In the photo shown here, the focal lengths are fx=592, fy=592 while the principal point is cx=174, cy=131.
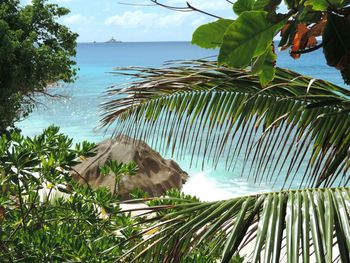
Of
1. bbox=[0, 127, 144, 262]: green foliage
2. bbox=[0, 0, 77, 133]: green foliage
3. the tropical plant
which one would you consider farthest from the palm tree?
bbox=[0, 0, 77, 133]: green foliage

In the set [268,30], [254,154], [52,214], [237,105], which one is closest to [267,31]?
[268,30]

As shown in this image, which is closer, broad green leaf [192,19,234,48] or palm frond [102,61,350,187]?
broad green leaf [192,19,234,48]

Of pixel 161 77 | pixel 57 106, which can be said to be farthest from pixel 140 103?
pixel 57 106

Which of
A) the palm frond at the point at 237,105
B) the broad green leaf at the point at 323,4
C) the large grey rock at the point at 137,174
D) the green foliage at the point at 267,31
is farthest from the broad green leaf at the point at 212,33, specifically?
the large grey rock at the point at 137,174

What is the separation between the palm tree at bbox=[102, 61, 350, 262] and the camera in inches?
55.5

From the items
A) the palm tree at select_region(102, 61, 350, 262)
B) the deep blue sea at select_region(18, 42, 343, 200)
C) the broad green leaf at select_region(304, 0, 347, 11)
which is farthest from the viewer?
the deep blue sea at select_region(18, 42, 343, 200)

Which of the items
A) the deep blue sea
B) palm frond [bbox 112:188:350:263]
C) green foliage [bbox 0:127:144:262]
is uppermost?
palm frond [bbox 112:188:350:263]

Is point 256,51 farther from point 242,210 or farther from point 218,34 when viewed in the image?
point 242,210

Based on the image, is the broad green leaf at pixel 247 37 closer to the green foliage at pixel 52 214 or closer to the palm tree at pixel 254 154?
the palm tree at pixel 254 154

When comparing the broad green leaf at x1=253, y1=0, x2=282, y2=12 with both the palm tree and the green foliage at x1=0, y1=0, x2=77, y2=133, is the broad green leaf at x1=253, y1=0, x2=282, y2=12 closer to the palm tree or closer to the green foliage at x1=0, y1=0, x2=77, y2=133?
the palm tree

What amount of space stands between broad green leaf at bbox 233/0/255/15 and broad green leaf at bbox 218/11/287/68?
5cm

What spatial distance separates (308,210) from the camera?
1.47 meters

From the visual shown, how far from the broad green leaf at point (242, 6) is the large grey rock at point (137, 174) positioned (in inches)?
373

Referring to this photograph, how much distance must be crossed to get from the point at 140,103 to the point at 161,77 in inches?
10.0
